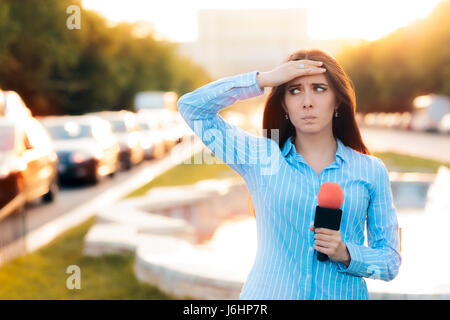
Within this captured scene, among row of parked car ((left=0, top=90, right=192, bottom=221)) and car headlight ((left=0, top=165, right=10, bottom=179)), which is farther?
row of parked car ((left=0, top=90, right=192, bottom=221))

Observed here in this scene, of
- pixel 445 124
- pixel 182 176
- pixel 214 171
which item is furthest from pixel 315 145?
pixel 445 124

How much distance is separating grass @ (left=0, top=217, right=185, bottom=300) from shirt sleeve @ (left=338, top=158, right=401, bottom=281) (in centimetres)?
310

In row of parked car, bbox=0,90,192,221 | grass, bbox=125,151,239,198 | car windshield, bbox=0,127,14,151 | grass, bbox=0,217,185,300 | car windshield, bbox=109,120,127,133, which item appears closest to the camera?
grass, bbox=0,217,185,300

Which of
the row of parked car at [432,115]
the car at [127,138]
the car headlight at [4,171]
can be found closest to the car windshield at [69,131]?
the car at [127,138]

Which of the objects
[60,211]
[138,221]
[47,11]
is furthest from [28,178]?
[47,11]

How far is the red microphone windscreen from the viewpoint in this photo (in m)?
2.04

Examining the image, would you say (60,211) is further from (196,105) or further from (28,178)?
(196,105)

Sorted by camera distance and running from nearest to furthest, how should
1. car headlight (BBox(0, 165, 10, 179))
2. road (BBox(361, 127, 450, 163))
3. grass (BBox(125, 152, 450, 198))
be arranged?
1. car headlight (BBox(0, 165, 10, 179))
2. grass (BBox(125, 152, 450, 198))
3. road (BBox(361, 127, 450, 163))

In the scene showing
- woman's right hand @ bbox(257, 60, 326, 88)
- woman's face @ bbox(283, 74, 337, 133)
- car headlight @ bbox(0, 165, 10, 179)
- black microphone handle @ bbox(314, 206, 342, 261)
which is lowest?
car headlight @ bbox(0, 165, 10, 179)

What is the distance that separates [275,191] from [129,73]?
46.8 m

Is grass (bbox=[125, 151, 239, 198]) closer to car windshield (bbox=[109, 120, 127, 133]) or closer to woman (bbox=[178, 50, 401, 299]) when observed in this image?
car windshield (bbox=[109, 120, 127, 133])

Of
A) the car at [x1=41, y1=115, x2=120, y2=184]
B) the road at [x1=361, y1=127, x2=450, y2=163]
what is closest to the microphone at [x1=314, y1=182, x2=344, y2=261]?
the car at [x1=41, y1=115, x2=120, y2=184]

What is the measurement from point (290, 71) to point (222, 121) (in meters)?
0.36

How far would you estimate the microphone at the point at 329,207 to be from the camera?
2039mm
